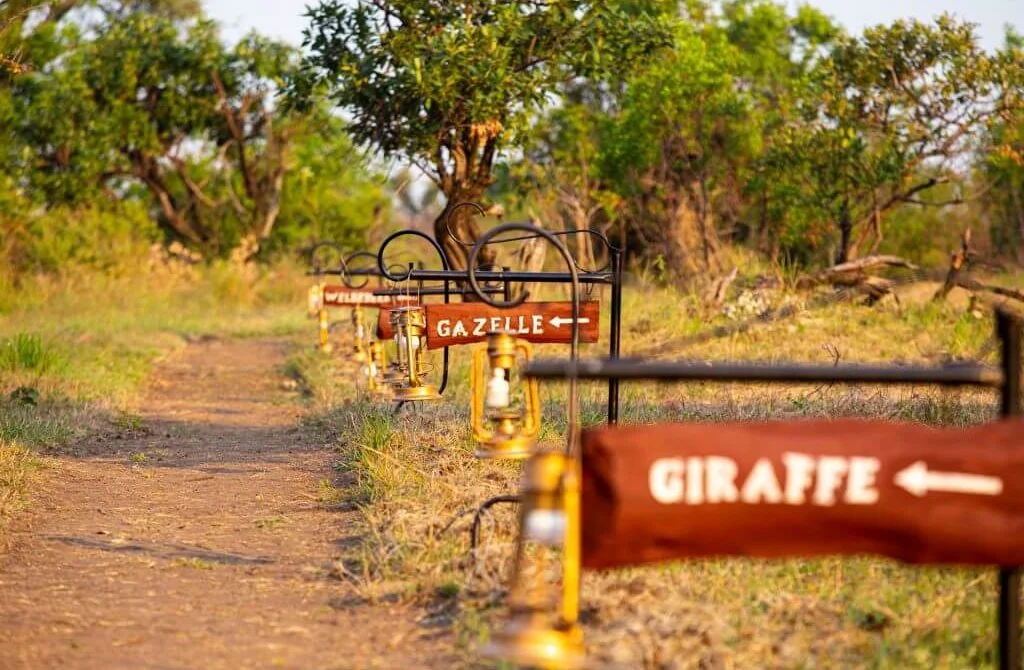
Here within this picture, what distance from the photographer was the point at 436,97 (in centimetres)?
1306

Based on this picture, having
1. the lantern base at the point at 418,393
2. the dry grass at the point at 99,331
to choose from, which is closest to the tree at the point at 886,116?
the dry grass at the point at 99,331

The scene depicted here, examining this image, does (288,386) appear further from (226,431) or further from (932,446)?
(932,446)

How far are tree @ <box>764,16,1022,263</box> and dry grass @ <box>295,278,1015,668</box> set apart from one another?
338 inches

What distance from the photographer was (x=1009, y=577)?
12.4ft

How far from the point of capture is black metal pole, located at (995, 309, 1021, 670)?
376cm

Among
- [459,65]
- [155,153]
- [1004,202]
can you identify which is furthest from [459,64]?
[155,153]

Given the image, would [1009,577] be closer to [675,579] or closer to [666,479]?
[666,479]

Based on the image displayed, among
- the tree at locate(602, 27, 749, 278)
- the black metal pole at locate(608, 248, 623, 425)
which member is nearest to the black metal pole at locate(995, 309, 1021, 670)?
the black metal pole at locate(608, 248, 623, 425)

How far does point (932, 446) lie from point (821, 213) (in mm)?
16276

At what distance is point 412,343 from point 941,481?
391cm

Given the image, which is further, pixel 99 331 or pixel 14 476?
pixel 99 331

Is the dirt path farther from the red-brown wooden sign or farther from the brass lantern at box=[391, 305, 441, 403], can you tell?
the red-brown wooden sign

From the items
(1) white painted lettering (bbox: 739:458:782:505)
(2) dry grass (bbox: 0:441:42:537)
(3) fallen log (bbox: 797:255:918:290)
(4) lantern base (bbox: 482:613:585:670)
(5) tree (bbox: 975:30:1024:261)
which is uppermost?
(5) tree (bbox: 975:30:1024:261)

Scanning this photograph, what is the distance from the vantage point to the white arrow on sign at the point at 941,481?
3.60 meters
